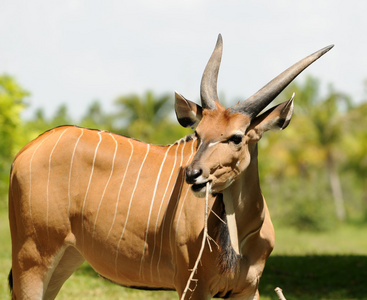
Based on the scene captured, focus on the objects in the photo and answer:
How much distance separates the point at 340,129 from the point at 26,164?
107ft

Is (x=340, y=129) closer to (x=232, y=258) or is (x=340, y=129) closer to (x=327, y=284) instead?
(x=327, y=284)

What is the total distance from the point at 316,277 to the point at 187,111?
18.2 feet

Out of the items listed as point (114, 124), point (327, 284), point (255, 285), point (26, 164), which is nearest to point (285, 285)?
point (327, 284)

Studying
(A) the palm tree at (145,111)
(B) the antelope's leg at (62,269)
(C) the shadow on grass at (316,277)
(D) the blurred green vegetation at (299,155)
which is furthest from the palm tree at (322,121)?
(B) the antelope's leg at (62,269)

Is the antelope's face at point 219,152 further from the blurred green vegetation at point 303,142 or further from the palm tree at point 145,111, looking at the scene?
the palm tree at point 145,111

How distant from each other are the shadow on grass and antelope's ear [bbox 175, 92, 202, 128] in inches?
161

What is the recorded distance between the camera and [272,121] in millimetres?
4039

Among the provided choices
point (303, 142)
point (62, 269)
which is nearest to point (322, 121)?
point (303, 142)

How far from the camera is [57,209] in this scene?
15.4 feet

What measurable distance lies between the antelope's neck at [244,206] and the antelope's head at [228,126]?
0.15 m

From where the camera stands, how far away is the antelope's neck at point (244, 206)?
4.14 m

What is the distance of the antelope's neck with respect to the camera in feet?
13.6

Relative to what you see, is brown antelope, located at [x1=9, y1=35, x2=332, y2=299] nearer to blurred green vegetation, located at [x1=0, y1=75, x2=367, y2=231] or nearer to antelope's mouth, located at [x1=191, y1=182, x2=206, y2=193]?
antelope's mouth, located at [x1=191, y1=182, x2=206, y2=193]

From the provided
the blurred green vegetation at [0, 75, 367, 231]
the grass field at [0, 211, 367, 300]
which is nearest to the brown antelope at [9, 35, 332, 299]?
the grass field at [0, 211, 367, 300]
